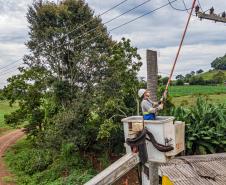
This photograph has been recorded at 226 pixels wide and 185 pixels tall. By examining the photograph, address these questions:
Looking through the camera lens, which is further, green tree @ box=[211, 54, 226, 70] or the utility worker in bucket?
green tree @ box=[211, 54, 226, 70]

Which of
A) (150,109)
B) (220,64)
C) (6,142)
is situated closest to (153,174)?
(150,109)

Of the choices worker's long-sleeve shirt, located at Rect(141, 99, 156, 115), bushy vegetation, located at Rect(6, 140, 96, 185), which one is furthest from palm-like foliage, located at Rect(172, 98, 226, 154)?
worker's long-sleeve shirt, located at Rect(141, 99, 156, 115)

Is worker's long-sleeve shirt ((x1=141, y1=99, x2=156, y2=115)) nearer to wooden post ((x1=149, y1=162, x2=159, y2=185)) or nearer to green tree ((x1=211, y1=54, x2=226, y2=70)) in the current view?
wooden post ((x1=149, y1=162, x2=159, y2=185))

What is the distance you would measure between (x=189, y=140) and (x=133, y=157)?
920 cm

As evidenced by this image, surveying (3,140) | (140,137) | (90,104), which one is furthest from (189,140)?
(3,140)

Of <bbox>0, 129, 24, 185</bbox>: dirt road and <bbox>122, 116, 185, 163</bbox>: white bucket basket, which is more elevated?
<bbox>122, 116, 185, 163</bbox>: white bucket basket

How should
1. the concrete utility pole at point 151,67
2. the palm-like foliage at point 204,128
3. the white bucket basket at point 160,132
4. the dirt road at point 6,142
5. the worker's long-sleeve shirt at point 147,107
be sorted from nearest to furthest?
the white bucket basket at point 160,132
the worker's long-sleeve shirt at point 147,107
the concrete utility pole at point 151,67
the palm-like foliage at point 204,128
the dirt road at point 6,142

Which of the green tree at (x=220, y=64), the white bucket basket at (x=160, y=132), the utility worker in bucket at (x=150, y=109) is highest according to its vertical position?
the green tree at (x=220, y=64)

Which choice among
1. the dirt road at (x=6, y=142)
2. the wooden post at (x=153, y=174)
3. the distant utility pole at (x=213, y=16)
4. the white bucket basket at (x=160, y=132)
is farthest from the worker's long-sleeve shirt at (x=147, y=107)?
the dirt road at (x=6, y=142)

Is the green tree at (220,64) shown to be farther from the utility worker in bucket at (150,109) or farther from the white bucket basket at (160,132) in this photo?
the white bucket basket at (160,132)

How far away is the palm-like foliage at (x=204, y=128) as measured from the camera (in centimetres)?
1461

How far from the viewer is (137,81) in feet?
48.4

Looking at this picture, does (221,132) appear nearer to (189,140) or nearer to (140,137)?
(189,140)

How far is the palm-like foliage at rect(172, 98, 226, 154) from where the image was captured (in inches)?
575
